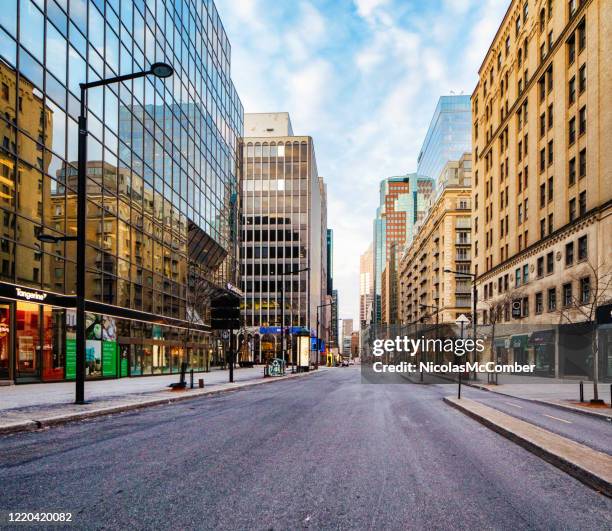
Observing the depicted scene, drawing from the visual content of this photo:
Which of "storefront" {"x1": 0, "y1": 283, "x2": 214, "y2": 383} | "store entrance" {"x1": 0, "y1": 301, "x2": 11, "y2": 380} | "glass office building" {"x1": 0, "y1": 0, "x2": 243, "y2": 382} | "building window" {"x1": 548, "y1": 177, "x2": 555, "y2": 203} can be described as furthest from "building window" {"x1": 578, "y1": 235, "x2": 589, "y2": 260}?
"store entrance" {"x1": 0, "y1": 301, "x2": 11, "y2": 380}

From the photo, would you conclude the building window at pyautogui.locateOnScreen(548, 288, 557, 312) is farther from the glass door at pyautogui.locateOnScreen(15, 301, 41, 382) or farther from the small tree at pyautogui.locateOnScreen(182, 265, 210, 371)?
the glass door at pyautogui.locateOnScreen(15, 301, 41, 382)

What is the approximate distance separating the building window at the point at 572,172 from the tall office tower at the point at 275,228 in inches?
2860

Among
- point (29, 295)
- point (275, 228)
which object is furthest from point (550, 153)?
point (275, 228)

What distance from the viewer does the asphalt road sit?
4.77m

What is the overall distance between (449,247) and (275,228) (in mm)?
39987

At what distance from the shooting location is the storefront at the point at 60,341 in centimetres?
2266

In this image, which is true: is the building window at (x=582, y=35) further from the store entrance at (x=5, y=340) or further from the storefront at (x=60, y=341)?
the store entrance at (x=5, y=340)

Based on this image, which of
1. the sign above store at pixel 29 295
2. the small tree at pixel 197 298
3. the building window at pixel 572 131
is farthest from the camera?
the small tree at pixel 197 298

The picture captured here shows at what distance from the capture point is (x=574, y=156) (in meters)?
39.8

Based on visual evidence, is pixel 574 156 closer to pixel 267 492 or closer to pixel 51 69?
pixel 51 69

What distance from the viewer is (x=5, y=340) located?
22.4 metres

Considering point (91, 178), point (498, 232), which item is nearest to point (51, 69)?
point (91, 178)

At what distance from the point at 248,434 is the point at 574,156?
3796cm

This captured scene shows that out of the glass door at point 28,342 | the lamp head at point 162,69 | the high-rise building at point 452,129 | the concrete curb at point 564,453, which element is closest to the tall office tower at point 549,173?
the concrete curb at point 564,453
